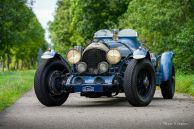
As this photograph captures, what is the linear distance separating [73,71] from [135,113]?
10.5 ft

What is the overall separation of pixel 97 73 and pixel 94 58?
0.41 meters

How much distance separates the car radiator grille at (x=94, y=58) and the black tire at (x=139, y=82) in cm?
86

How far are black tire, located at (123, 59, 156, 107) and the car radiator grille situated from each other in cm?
86

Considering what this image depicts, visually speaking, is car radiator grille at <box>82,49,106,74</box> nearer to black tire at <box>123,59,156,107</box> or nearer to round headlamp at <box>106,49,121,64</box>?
round headlamp at <box>106,49,121,64</box>

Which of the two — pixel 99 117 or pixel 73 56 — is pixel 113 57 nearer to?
pixel 73 56

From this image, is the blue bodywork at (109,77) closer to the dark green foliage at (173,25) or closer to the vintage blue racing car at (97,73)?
the vintage blue racing car at (97,73)

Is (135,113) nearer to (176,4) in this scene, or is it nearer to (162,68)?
(162,68)

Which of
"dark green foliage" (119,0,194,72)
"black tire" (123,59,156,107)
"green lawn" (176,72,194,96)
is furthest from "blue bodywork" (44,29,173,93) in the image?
"dark green foliage" (119,0,194,72)

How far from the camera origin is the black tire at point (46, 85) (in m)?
14.2

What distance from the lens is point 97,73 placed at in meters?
14.2

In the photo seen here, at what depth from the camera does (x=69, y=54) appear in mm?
14578

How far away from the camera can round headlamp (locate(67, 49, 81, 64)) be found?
14500 millimetres

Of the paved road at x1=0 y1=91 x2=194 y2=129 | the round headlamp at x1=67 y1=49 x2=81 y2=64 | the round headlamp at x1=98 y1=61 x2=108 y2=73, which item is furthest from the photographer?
the round headlamp at x1=67 y1=49 x2=81 y2=64

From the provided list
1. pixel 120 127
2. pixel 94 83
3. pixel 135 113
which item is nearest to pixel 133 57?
pixel 94 83
